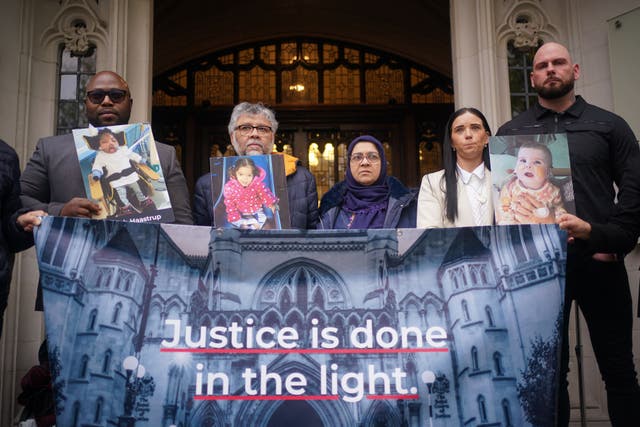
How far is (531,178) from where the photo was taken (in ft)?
11.7

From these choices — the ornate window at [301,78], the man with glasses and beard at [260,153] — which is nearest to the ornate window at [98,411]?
the man with glasses and beard at [260,153]

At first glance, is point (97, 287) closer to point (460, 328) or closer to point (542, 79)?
point (460, 328)

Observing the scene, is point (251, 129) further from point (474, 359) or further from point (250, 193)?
point (474, 359)

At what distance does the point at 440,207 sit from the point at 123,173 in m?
1.65

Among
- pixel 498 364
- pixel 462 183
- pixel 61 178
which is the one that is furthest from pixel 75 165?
pixel 498 364

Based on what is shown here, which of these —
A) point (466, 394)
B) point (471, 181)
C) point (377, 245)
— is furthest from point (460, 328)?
point (471, 181)

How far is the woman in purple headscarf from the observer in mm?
4164

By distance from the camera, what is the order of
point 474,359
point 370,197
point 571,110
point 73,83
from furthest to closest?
1. point 73,83
2. point 370,197
3. point 571,110
4. point 474,359

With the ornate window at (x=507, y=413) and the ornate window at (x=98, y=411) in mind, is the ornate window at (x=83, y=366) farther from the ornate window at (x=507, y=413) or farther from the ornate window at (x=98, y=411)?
the ornate window at (x=507, y=413)

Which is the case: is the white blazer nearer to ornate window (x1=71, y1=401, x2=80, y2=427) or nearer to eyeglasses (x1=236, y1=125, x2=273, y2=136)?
eyeglasses (x1=236, y1=125, x2=273, y2=136)

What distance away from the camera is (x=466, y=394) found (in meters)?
3.13

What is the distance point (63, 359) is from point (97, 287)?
1.10 ft

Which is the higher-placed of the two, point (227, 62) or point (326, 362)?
point (227, 62)

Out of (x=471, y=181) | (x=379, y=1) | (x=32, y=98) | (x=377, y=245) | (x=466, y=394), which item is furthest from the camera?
(x=379, y=1)
